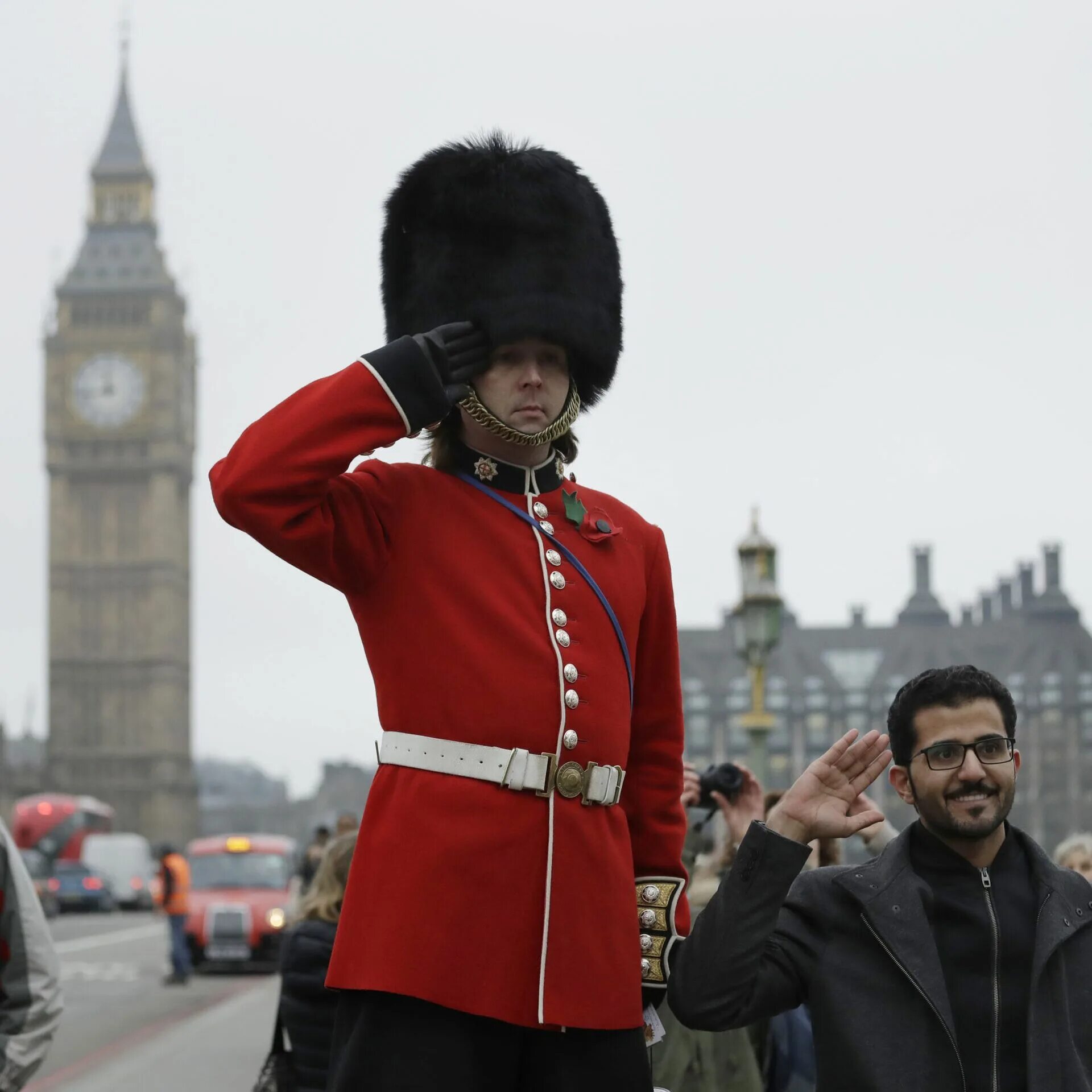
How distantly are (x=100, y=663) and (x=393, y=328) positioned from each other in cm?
7984

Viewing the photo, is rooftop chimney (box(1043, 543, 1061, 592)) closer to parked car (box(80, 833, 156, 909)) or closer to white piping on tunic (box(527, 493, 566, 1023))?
parked car (box(80, 833, 156, 909))

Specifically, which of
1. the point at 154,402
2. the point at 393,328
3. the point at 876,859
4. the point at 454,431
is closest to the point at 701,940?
the point at 876,859

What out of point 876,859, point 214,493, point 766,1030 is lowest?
point 766,1030

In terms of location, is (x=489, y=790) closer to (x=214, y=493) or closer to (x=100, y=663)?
(x=214, y=493)

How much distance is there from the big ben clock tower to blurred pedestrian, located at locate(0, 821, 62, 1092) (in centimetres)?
7649

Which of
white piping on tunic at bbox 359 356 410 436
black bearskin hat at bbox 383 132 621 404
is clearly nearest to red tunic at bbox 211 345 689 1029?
white piping on tunic at bbox 359 356 410 436

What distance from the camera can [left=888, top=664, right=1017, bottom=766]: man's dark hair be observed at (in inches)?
119

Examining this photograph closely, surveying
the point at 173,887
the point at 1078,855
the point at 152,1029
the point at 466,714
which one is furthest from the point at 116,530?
the point at 466,714

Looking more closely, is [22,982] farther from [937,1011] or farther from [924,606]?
[924,606]

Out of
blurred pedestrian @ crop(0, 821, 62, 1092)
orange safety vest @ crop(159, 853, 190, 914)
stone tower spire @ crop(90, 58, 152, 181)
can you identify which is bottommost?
orange safety vest @ crop(159, 853, 190, 914)

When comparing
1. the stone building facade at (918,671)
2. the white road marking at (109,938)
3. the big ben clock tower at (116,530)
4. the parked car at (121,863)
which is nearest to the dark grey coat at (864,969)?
the white road marking at (109,938)

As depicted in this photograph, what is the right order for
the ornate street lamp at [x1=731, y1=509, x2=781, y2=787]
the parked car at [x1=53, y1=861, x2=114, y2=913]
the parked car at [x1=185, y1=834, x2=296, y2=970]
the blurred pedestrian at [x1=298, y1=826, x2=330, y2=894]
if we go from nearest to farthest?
the blurred pedestrian at [x1=298, y1=826, x2=330, y2=894] < the ornate street lamp at [x1=731, y1=509, x2=781, y2=787] < the parked car at [x1=185, y1=834, x2=296, y2=970] < the parked car at [x1=53, y1=861, x2=114, y2=913]

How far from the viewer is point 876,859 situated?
3.06 metres

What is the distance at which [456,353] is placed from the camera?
9.47 feet
